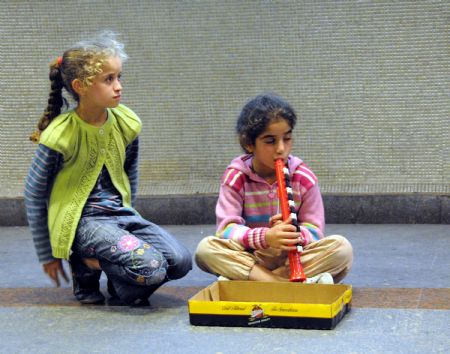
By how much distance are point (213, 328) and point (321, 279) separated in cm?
53

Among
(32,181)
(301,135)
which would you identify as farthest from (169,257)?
(301,135)

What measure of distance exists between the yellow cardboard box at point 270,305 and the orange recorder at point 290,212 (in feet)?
0.44

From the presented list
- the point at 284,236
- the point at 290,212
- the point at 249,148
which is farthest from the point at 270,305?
the point at 249,148

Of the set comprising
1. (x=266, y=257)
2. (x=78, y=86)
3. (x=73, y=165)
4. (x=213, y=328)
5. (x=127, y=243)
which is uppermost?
(x=78, y=86)

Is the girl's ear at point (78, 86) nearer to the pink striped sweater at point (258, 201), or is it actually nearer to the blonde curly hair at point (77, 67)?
the blonde curly hair at point (77, 67)

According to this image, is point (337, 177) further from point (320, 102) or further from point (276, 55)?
point (276, 55)

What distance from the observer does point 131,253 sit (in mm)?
3705

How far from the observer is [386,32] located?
5.36 m

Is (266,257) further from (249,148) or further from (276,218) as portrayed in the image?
(249,148)

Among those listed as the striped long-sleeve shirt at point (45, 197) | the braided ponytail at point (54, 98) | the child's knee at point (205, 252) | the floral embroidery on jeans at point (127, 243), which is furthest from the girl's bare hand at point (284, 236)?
the braided ponytail at point (54, 98)

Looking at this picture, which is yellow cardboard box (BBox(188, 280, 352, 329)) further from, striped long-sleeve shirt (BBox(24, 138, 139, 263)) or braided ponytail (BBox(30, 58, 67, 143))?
braided ponytail (BBox(30, 58, 67, 143))

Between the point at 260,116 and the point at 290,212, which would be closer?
the point at 290,212

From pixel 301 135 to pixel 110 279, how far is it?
2008mm

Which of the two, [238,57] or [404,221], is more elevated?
[238,57]
